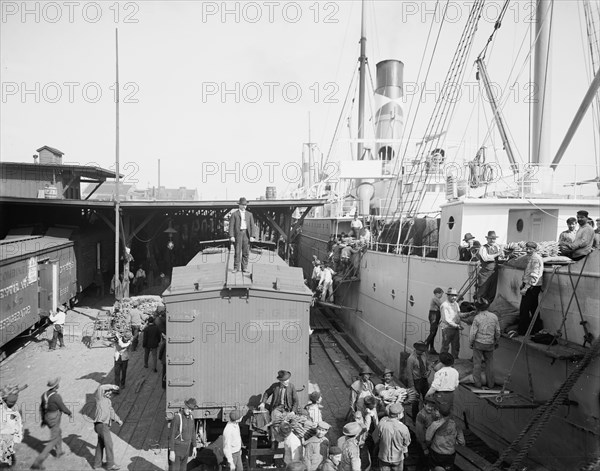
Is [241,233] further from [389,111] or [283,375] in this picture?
[389,111]

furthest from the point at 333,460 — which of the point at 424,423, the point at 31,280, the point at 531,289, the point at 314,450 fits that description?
the point at 31,280

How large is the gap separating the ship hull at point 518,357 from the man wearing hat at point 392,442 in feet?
7.73

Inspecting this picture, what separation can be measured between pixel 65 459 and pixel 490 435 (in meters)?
7.76

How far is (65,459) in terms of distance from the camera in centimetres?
696

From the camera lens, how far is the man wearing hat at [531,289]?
24.0 ft

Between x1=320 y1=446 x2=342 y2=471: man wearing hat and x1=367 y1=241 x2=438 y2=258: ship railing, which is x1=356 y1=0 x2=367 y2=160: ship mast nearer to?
x1=367 y1=241 x2=438 y2=258: ship railing

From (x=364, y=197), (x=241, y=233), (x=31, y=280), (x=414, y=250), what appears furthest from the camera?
(x=364, y=197)

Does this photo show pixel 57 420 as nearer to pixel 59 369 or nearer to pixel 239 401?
pixel 239 401

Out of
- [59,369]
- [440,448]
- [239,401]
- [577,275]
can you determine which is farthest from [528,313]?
[59,369]

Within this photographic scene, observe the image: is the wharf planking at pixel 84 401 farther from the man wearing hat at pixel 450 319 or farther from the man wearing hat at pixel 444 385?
the man wearing hat at pixel 450 319

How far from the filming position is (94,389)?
1008 cm

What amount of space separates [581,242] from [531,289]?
3.75ft

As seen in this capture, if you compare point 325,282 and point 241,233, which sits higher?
point 241,233

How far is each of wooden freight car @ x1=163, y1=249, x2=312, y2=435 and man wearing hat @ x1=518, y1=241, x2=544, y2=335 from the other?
3.87m
